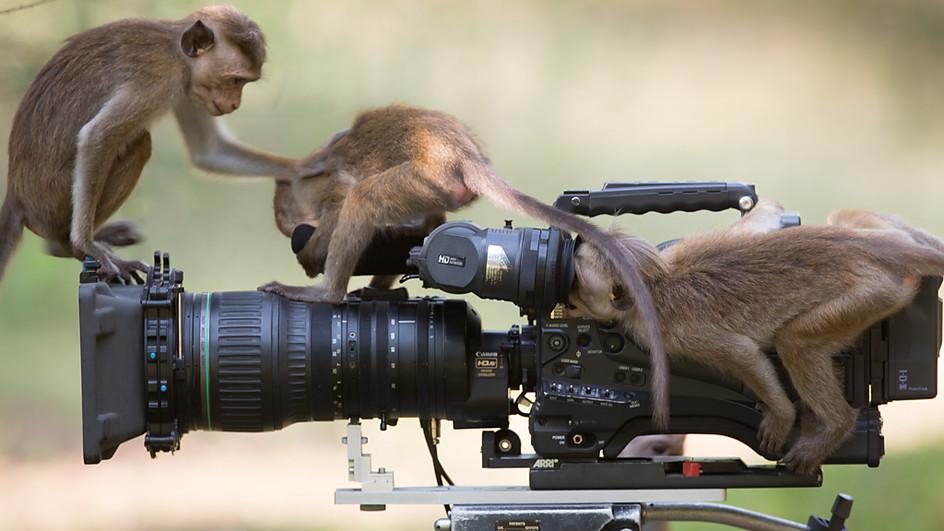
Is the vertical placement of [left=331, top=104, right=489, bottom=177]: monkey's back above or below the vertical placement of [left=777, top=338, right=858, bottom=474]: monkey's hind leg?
above

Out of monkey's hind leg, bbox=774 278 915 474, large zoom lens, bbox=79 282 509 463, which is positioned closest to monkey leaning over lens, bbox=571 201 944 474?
monkey's hind leg, bbox=774 278 915 474

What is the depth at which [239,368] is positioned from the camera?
3.35m

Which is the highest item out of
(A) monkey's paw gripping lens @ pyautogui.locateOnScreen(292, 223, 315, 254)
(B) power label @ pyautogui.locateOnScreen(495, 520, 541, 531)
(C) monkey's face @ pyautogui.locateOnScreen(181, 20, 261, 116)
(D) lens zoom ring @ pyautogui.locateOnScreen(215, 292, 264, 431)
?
(C) monkey's face @ pyautogui.locateOnScreen(181, 20, 261, 116)

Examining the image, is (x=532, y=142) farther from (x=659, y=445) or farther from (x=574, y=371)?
(x=574, y=371)

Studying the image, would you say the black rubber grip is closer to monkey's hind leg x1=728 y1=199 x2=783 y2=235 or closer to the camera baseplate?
monkey's hind leg x1=728 y1=199 x2=783 y2=235

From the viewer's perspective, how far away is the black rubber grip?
11.1ft

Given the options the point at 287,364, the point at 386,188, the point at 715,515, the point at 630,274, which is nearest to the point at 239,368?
the point at 287,364

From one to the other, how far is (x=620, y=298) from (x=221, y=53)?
4.58 feet

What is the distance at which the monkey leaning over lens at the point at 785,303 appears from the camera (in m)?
3.22

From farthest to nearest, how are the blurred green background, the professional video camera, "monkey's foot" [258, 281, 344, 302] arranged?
the blurred green background
"monkey's foot" [258, 281, 344, 302]
the professional video camera

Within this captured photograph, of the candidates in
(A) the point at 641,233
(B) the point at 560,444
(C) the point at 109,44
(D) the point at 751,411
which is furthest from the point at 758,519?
(A) the point at 641,233

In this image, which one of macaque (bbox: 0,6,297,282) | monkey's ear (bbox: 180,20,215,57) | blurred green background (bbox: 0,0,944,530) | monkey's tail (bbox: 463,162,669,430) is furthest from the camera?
blurred green background (bbox: 0,0,944,530)

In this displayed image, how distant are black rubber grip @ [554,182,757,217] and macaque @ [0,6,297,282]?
0.96m

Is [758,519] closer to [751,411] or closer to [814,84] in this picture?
[751,411]
